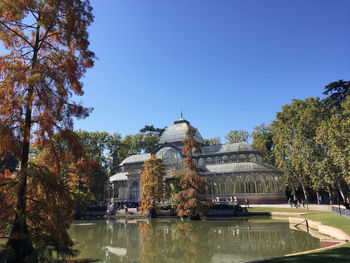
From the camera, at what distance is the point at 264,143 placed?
168 ft

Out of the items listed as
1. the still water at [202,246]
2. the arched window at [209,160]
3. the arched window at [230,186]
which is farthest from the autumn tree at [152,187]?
the arched window at [209,160]

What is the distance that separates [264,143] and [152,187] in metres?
27.5

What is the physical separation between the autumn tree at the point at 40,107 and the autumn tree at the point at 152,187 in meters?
24.4

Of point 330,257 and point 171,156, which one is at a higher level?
point 171,156

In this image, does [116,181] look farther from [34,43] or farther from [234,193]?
[34,43]

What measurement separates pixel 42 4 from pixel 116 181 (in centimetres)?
4366

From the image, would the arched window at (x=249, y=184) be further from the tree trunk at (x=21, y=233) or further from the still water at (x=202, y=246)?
the tree trunk at (x=21, y=233)

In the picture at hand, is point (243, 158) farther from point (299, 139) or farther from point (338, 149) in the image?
point (338, 149)

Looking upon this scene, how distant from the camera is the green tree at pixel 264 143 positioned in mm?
50375

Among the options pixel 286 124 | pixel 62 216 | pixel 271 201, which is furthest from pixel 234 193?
pixel 62 216

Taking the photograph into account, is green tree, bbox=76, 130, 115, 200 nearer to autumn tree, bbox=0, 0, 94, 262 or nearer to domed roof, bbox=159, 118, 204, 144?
domed roof, bbox=159, 118, 204, 144

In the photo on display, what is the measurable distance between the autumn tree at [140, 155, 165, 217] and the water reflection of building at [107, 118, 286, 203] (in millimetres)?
6535

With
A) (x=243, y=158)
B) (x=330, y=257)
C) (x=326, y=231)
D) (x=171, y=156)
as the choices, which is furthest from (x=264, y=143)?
(x=330, y=257)

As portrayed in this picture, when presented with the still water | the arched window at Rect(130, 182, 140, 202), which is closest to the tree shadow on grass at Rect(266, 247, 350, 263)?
the still water
